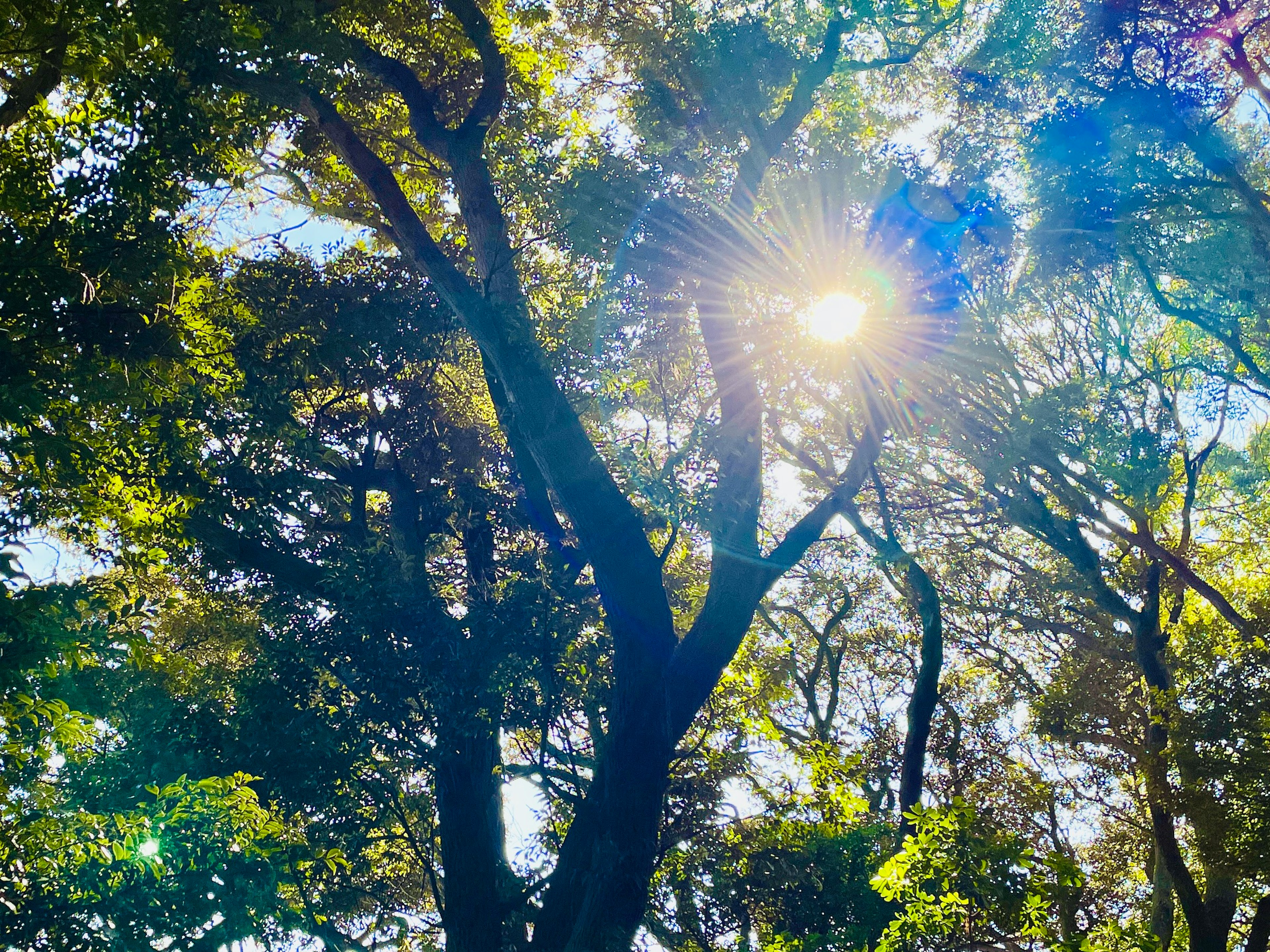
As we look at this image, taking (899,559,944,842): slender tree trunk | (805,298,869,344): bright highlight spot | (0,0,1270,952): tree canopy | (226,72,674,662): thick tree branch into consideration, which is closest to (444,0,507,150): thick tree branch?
(0,0,1270,952): tree canopy

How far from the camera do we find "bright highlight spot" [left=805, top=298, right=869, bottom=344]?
31.1 ft

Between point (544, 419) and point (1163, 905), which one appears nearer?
point (544, 419)

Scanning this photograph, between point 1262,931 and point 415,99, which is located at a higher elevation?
point 415,99

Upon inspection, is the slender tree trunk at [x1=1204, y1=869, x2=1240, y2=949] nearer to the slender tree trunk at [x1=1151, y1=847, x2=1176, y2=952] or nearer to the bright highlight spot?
the slender tree trunk at [x1=1151, y1=847, x2=1176, y2=952]

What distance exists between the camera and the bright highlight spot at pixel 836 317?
Result: 9477mm

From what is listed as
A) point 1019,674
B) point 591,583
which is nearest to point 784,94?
point 591,583

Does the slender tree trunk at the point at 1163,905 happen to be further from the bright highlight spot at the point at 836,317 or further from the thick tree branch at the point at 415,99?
the thick tree branch at the point at 415,99

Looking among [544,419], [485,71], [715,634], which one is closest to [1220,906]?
[715,634]

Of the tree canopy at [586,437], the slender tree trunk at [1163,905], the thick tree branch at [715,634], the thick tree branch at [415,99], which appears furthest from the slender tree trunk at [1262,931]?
the thick tree branch at [415,99]

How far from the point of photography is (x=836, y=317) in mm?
9727

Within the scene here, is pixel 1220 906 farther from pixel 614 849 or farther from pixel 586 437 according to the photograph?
pixel 586 437

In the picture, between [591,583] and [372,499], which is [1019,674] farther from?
[372,499]

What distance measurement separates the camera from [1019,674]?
618 inches

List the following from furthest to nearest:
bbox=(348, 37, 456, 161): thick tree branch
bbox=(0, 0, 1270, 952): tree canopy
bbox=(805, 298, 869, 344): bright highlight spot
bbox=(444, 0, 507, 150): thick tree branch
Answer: bbox=(805, 298, 869, 344): bright highlight spot < bbox=(348, 37, 456, 161): thick tree branch < bbox=(444, 0, 507, 150): thick tree branch < bbox=(0, 0, 1270, 952): tree canopy
